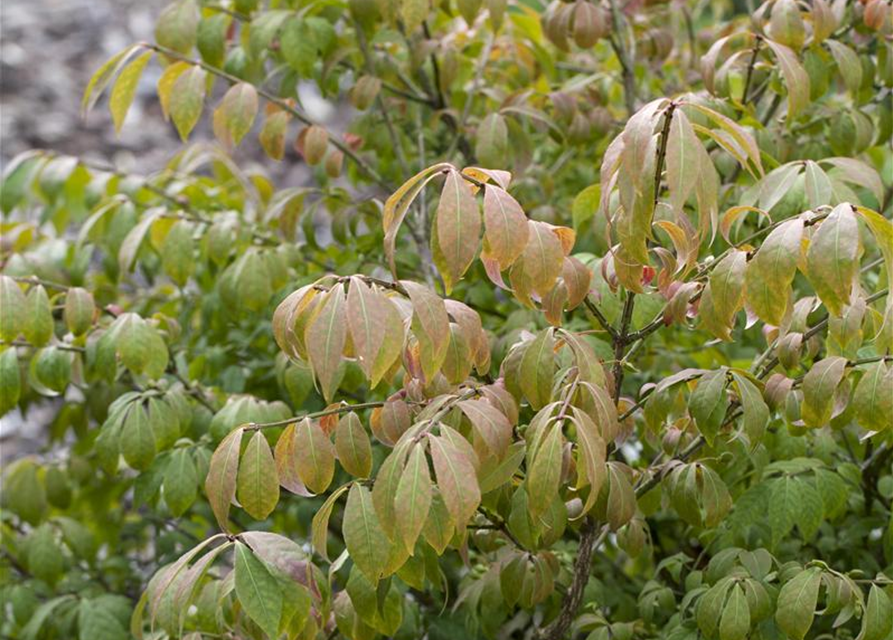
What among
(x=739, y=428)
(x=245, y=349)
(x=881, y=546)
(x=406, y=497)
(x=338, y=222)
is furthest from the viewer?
(x=245, y=349)

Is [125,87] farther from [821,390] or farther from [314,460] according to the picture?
[821,390]

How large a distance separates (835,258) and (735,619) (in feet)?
1.46

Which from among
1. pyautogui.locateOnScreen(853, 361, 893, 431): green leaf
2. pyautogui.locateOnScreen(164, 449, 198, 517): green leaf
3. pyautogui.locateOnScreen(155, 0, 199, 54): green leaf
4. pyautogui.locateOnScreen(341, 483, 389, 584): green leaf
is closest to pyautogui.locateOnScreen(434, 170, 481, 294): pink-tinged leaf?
pyautogui.locateOnScreen(341, 483, 389, 584): green leaf

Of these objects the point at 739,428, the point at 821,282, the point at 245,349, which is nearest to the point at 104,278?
the point at 245,349

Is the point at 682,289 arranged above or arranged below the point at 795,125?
above

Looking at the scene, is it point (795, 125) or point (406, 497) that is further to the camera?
point (795, 125)

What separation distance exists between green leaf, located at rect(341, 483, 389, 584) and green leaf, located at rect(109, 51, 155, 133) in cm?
88

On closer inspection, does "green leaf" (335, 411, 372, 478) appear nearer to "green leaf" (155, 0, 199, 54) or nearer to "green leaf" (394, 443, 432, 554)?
"green leaf" (394, 443, 432, 554)

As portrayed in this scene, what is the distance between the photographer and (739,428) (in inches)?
56.1

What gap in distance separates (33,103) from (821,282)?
4123 millimetres

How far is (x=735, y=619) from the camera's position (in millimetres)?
1245

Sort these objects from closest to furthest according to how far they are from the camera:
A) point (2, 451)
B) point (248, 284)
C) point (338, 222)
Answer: point (248, 284)
point (338, 222)
point (2, 451)

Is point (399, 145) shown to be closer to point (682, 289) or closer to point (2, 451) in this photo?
point (682, 289)

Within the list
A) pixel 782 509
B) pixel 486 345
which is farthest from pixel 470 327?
pixel 782 509
